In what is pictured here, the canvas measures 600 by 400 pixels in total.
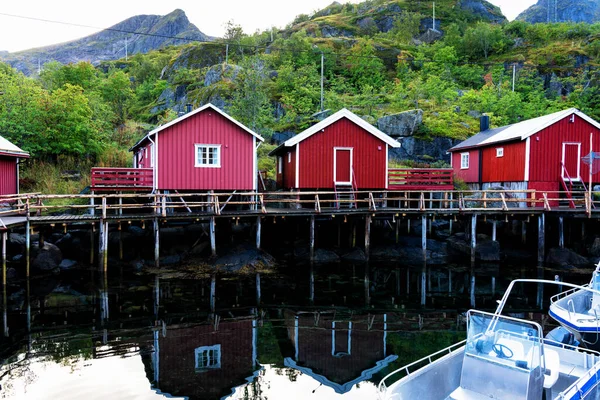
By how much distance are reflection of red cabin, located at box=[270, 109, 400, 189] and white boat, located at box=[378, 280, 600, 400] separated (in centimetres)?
1683

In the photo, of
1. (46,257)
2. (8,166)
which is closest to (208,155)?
(46,257)

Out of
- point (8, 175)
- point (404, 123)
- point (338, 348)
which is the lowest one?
point (338, 348)

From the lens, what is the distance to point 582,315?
34.1ft

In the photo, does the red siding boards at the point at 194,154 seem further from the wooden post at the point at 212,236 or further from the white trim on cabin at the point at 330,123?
the wooden post at the point at 212,236

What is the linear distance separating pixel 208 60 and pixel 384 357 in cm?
6177

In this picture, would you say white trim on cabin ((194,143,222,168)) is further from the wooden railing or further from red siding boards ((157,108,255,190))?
the wooden railing

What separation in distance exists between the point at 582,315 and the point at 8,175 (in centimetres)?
2428

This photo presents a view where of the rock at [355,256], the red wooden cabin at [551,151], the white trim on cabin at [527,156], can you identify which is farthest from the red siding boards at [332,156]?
the white trim on cabin at [527,156]

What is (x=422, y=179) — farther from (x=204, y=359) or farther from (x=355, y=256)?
(x=204, y=359)

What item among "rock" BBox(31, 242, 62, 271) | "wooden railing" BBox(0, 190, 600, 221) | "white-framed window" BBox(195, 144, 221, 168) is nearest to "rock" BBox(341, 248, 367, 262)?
"wooden railing" BBox(0, 190, 600, 221)

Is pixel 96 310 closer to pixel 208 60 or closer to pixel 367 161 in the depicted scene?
pixel 367 161

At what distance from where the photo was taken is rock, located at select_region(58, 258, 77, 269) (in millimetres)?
19695

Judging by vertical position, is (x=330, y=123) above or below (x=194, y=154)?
above

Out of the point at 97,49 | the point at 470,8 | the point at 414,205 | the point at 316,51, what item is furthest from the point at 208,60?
the point at 97,49
